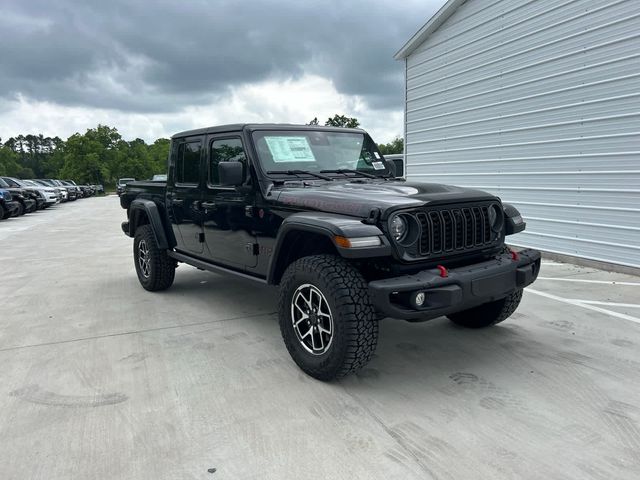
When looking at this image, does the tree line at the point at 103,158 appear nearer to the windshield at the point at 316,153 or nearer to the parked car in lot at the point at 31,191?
the parked car in lot at the point at 31,191

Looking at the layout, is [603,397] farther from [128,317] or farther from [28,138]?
[28,138]

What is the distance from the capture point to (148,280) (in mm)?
5840

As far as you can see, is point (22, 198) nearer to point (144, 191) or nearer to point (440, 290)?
point (144, 191)

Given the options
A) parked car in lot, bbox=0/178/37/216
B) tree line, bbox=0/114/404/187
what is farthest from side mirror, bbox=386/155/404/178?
tree line, bbox=0/114/404/187

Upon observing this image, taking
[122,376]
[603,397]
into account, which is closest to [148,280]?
[122,376]

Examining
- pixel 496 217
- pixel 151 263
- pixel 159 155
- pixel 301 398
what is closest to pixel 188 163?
pixel 151 263

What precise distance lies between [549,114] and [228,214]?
19.5 ft

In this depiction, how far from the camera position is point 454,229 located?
332 cm

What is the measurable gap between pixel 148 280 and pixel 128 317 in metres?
1.02

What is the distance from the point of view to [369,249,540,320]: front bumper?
9.50 ft

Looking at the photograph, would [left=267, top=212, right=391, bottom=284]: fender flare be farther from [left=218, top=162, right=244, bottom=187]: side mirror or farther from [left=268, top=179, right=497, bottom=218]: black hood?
[left=218, top=162, right=244, bottom=187]: side mirror

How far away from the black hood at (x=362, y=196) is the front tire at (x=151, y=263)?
2.38m

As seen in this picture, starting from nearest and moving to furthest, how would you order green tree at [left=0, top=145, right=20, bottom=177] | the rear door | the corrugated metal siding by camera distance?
1. the rear door
2. the corrugated metal siding
3. green tree at [left=0, top=145, right=20, bottom=177]

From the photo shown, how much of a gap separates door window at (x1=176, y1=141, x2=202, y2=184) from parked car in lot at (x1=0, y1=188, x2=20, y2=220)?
590 inches
